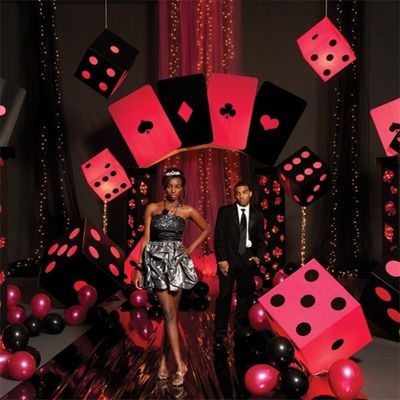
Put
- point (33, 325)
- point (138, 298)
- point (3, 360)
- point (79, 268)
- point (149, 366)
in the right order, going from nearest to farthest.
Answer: point (3, 360)
point (149, 366)
point (33, 325)
point (79, 268)
point (138, 298)

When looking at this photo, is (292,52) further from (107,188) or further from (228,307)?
(228,307)

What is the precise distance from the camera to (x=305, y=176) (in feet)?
18.7

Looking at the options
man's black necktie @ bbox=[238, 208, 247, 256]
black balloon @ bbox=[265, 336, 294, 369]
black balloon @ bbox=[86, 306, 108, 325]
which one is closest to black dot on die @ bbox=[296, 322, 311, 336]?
black balloon @ bbox=[265, 336, 294, 369]

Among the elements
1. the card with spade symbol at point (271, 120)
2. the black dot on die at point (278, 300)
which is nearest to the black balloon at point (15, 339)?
the black dot on die at point (278, 300)

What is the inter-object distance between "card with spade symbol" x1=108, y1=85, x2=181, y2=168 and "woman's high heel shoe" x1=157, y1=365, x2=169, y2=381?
Result: 273cm

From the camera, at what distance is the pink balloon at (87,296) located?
491cm

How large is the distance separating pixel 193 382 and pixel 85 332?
140 cm

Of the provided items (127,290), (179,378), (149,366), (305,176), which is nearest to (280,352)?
(179,378)

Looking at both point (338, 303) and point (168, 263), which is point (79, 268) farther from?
point (338, 303)

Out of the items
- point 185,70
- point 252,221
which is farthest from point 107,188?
point 252,221

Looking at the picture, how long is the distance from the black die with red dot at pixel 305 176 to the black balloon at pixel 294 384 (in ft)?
8.94

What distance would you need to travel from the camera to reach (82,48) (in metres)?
7.67

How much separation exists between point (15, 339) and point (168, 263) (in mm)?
1151

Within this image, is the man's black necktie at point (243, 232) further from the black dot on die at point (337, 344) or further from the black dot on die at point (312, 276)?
the black dot on die at point (337, 344)
